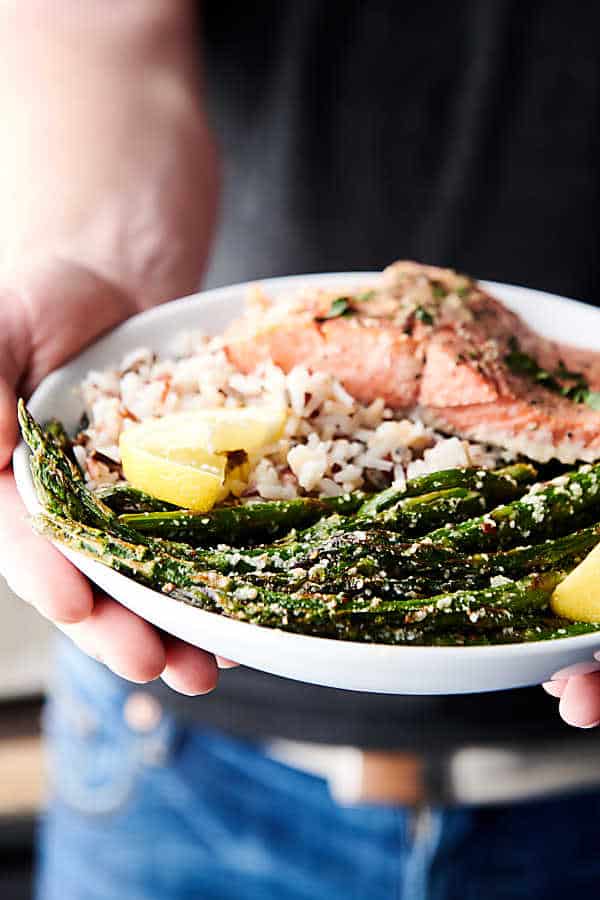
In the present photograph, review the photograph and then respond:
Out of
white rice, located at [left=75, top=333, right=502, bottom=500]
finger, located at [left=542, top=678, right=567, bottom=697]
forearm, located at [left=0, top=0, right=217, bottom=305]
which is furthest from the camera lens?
forearm, located at [left=0, top=0, right=217, bottom=305]

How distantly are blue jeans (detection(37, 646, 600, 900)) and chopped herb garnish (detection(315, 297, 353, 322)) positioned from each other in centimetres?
185

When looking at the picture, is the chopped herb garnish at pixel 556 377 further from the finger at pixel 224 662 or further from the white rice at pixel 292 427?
the finger at pixel 224 662

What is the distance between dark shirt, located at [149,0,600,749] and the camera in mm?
3854

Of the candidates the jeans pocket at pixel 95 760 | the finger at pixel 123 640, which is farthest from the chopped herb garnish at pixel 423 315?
the jeans pocket at pixel 95 760

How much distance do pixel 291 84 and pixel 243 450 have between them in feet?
7.08

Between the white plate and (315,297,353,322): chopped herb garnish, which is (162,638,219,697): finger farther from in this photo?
(315,297,353,322): chopped herb garnish

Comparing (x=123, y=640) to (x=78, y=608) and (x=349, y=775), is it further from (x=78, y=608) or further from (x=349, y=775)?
(x=349, y=775)

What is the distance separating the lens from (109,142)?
12.5ft

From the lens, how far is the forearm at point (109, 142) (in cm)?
356

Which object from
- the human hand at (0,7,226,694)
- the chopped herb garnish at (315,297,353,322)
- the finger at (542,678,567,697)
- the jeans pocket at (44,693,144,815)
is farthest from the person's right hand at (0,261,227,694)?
the jeans pocket at (44,693,144,815)

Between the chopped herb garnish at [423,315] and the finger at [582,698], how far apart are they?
1.08 metres

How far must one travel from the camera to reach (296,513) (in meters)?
2.34

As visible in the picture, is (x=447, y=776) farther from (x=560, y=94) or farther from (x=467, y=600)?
(x=560, y=94)

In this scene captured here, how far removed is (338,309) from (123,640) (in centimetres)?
115
